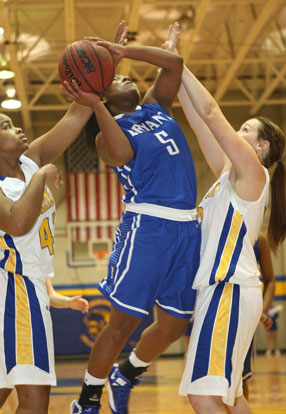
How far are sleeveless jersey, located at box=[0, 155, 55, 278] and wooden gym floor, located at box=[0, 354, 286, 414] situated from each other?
179 centimetres

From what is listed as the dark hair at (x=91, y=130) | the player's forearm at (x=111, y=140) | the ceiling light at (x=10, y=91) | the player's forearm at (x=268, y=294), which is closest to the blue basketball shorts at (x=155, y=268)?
the player's forearm at (x=111, y=140)

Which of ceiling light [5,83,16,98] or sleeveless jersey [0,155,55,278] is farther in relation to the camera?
ceiling light [5,83,16,98]

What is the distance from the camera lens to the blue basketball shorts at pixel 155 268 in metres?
3.27

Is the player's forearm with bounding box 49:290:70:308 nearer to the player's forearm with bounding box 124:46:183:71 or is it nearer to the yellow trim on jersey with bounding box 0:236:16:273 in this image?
the yellow trim on jersey with bounding box 0:236:16:273

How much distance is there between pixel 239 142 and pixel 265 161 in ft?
1.40

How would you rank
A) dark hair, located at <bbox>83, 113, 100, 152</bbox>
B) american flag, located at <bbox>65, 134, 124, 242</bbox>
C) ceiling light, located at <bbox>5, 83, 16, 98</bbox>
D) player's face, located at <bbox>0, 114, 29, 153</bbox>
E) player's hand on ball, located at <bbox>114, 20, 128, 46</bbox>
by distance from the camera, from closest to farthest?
player's face, located at <bbox>0, 114, 29, 153</bbox> → player's hand on ball, located at <bbox>114, 20, 128, 46</bbox> → dark hair, located at <bbox>83, 113, 100, 152</bbox> → ceiling light, located at <bbox>5, 83, 16, 98</bbox> → american flag, located at <bbox>65, 134, 124, 242</bbox>

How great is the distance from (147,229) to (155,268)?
0.22m

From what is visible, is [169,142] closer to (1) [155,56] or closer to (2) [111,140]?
(2) [111,140]

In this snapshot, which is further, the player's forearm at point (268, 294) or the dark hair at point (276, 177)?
the player's forearm at point (268, 294)

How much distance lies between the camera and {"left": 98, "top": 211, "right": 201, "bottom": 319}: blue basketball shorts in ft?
10.7

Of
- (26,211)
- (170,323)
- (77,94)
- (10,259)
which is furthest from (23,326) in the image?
(77,94)

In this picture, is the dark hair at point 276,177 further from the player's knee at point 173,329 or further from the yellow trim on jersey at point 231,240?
the player's knee at point 173,329

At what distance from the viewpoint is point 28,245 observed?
10.5 ft

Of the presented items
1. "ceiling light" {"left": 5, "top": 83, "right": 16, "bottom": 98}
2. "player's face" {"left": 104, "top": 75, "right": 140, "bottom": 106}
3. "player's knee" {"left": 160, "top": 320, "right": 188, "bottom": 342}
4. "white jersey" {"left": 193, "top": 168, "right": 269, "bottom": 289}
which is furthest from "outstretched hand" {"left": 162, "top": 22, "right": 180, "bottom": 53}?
"ceiling light" {"left": 5, "top": 83, "right": 16, "bottom": 98}
